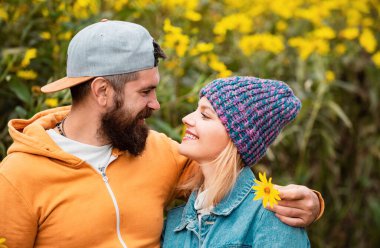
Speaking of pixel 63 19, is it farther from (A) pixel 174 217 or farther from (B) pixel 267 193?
(B) pixel 267 193

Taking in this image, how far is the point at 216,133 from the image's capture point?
1948 mm

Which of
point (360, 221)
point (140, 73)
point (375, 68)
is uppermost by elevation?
point (140, 73)

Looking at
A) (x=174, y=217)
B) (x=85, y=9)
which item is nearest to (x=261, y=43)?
(x=85, y=9)

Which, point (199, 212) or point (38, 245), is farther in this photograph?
point (199, 212)

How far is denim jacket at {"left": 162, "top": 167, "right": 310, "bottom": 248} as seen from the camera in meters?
1.86

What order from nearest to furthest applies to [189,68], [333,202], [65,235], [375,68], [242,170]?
[65,235] → [242,170] → [189,68] → [333,202] → [375,68]

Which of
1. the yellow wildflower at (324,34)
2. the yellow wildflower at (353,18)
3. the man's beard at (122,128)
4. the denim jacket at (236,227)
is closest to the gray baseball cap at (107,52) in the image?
the man's beard at (122,128)

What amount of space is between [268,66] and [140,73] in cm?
164

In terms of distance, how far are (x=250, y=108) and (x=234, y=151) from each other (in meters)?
0.14

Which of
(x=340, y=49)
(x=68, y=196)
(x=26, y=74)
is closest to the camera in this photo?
(x=68, y=196)

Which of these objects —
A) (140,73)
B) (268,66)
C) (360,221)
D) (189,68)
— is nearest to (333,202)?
(360,221)

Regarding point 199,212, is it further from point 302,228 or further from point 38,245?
point 38,245

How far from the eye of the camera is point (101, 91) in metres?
1.99

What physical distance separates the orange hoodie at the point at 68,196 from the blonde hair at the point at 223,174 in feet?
0.69
